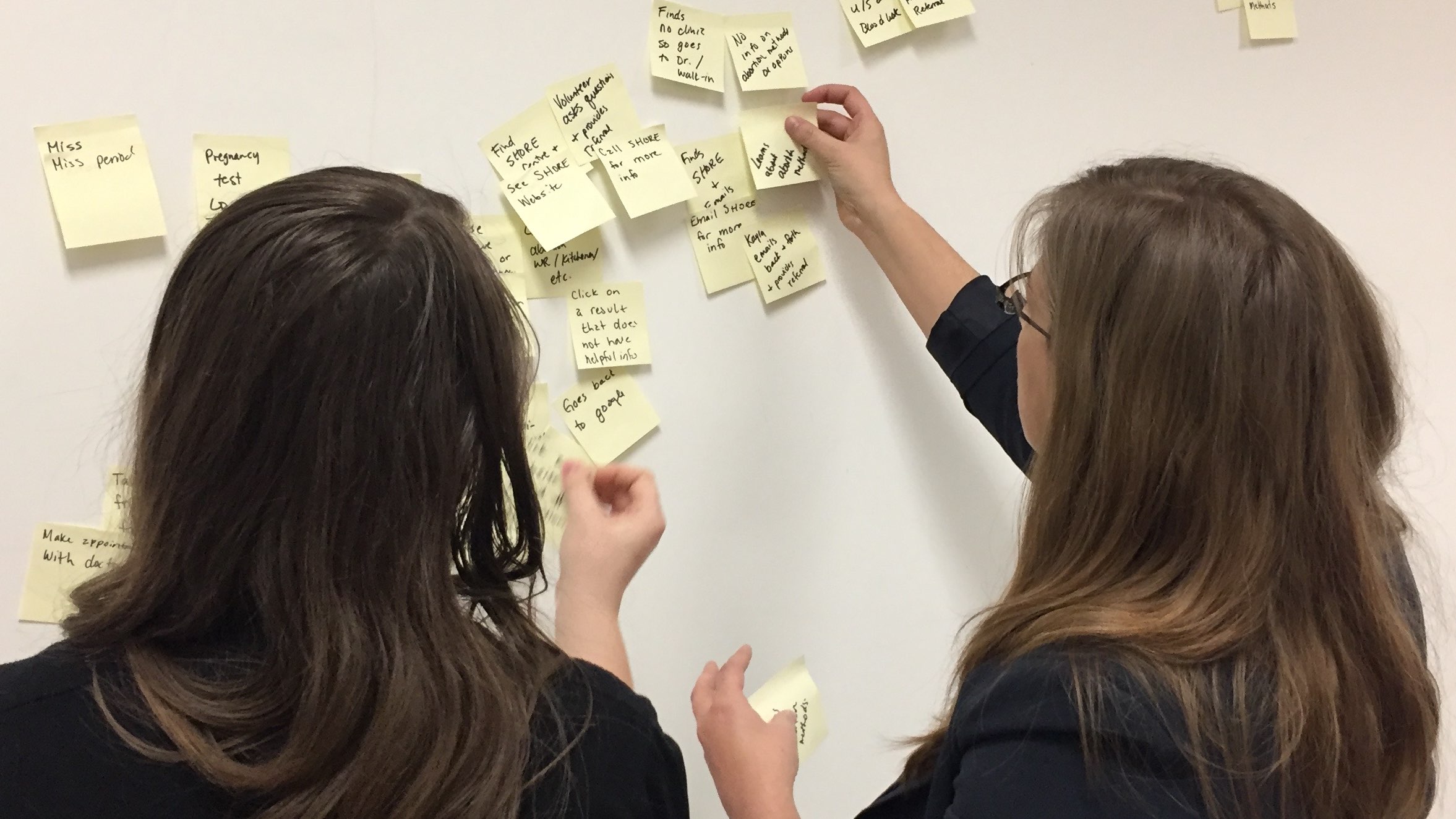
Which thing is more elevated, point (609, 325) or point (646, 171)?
point (646, 171)

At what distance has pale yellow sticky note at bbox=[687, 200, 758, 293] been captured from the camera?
895 mm

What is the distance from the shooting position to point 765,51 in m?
0.90

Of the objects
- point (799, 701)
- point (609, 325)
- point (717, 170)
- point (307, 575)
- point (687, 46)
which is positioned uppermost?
point (687, 46)

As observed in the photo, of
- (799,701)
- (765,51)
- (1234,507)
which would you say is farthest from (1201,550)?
(765,51)

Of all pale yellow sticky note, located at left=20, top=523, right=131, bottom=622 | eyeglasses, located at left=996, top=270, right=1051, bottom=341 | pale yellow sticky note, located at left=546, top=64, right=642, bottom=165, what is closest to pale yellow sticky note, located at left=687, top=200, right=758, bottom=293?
pale yellow sticky note, located at left=546, top=64, right=642, bottom=165

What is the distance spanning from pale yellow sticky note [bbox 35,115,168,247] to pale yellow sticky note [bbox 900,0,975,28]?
700 mm

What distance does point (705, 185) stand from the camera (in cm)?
89

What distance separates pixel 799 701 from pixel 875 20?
0.69 meters

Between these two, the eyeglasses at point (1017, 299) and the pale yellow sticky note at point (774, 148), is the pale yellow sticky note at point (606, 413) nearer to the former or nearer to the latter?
the pale yellow sticky note at point (774, 148)

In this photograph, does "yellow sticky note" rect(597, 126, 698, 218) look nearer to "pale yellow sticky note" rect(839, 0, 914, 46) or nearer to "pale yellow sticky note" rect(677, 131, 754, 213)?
"pale yellow sticky note" rect(677, 131, 754, 213)

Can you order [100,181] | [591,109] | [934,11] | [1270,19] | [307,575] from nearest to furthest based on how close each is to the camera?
[307,575], [100,181], [591,109], [934,11], [1270,19]

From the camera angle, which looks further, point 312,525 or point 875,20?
point 875,20

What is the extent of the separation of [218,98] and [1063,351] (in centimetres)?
69

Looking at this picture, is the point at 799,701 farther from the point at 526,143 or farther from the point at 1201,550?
the point at 526,143
